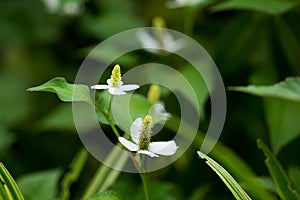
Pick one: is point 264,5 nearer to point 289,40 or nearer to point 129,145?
point 289,40

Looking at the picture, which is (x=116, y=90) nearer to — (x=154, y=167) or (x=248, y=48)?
(x=154, y=167)

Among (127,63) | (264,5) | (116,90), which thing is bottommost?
(116,90)

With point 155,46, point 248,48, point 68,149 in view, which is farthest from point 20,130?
point 248,48

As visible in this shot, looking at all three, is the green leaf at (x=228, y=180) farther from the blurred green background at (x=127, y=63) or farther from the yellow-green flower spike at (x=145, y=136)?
the blurred green background at (x=127, y=63)

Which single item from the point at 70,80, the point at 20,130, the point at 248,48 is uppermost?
the point at 248,48

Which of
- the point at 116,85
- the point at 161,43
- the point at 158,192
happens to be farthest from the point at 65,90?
the point at 161,43

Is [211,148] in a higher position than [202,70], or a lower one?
lower
